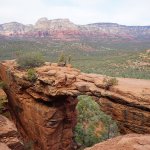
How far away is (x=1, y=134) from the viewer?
78.5 ft

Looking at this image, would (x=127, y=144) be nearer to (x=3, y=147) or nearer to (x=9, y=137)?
(x=3, y=147)

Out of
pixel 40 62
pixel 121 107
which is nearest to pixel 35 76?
pixel 40 62

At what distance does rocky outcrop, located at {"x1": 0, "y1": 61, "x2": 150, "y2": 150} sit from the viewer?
977 inches

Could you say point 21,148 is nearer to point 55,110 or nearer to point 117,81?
point 55,110

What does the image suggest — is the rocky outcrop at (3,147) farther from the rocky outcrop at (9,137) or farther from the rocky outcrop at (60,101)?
the rocky outcrop at (60,101)

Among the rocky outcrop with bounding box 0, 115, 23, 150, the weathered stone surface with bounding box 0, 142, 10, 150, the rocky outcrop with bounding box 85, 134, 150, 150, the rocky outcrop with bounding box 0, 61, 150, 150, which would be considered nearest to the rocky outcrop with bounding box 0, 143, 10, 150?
the weathered stone surface with bounding box 0, 142, 10, 150

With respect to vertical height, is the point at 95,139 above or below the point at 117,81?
below

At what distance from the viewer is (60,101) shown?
102 ft

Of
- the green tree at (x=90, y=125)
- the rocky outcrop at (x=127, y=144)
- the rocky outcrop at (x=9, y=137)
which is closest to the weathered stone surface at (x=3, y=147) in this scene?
the rocky outcrop at (x=9, y=137)

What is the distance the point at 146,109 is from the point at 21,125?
15.3 meters

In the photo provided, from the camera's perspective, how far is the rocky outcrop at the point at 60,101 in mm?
24828

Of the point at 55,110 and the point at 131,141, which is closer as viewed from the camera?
the point at 131,141

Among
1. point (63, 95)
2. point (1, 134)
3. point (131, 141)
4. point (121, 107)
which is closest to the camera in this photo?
point (131, 141)

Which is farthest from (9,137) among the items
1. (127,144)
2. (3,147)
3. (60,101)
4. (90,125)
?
(90,125)
